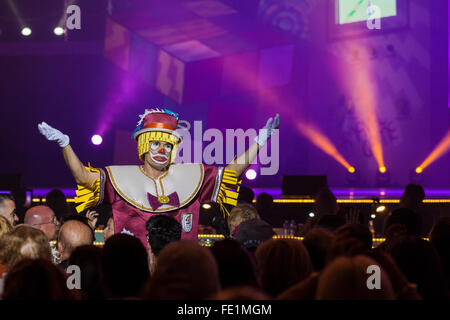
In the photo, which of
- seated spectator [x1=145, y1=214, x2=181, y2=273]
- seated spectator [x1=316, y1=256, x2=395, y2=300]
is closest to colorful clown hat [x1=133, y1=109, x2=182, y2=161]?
seated spectator [x1=145, y1=214, x2=181, y2=273]

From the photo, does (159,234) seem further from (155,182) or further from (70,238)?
(155,182)

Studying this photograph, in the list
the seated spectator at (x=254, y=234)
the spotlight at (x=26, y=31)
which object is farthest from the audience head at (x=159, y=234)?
the spotlight at (x=26, y=31)

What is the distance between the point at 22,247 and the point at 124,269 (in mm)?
793

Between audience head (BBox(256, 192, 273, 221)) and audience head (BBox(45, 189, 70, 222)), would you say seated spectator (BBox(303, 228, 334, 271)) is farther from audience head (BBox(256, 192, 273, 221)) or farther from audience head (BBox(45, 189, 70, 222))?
audience head (BBox(256, 192, 273, 221))

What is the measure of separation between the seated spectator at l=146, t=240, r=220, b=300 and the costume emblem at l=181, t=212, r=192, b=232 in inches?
93.8

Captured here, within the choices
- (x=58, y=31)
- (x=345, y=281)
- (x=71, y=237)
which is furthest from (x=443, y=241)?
(x=58, y=31)

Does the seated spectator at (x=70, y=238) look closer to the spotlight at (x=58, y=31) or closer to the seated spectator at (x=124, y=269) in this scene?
the seated spectator at (x=124, y=269)

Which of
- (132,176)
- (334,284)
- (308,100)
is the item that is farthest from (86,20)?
(334,284)

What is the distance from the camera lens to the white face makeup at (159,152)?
3.96 m

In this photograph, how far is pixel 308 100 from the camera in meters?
11.4

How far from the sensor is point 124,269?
1945 millimetres

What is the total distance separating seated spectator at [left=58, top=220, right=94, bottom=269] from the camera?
3123 mm

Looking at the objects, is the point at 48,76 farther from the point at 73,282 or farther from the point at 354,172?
the point at 73,282

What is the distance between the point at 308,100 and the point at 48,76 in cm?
537
